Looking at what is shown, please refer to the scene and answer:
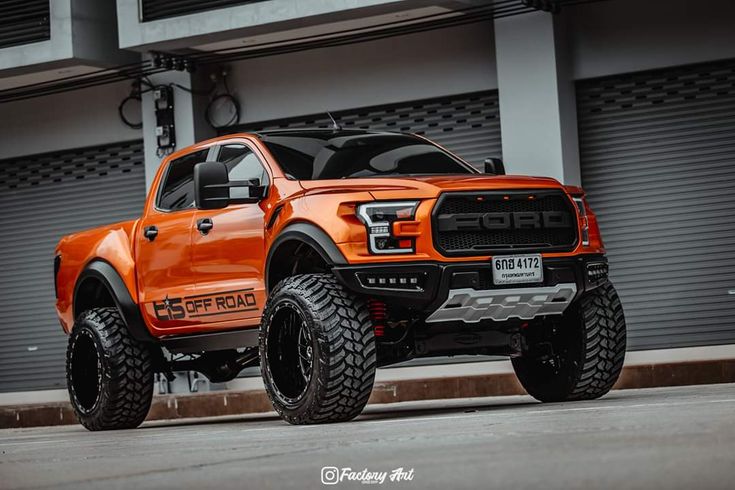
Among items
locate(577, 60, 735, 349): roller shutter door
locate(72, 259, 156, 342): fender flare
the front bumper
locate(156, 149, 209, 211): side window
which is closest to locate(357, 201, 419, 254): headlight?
the front bumper

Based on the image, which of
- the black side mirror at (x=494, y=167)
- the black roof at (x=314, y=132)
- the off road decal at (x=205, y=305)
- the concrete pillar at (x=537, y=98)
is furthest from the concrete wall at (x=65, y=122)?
the black side mirror at (x=494, y=167)

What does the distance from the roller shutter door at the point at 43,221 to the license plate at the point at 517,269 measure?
36.0 ft

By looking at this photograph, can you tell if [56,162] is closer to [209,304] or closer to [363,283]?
[209,304]

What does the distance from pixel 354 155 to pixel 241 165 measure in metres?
0.83

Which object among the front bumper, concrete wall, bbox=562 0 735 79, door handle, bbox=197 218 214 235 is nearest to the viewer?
the front bumper

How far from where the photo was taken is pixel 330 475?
4.52m

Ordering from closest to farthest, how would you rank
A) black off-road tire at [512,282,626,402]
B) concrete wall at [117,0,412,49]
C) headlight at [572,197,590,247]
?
headlight at [572,197,590,247] → black off-road tire at [512,282,626,402] → concrete wall at [117,0,412,49]

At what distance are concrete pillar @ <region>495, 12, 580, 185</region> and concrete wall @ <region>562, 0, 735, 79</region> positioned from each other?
278mm

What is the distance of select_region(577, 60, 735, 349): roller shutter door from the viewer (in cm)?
1498

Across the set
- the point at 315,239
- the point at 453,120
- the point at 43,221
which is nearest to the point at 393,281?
the point at 315,239

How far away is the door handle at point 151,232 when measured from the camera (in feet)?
33.0

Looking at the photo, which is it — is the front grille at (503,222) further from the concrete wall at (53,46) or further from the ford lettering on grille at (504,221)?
the concrete wall at (53,46)

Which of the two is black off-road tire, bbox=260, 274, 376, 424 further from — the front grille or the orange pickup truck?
the front grille

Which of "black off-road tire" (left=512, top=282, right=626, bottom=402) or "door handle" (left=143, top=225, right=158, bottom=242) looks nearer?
"black off-road tire" (left=512, top=282, right=626, bottom=402)
